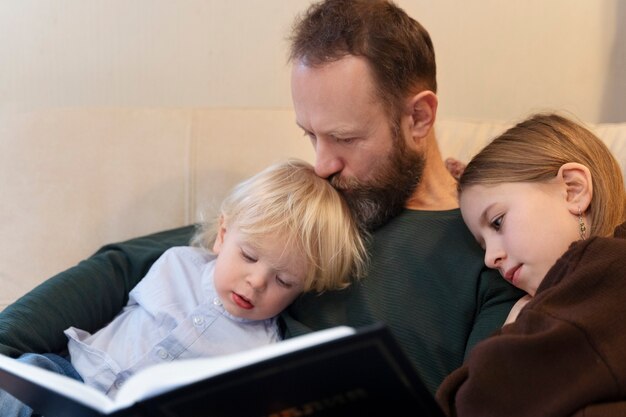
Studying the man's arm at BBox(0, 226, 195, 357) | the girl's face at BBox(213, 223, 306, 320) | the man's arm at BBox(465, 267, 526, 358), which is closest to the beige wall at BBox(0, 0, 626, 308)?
the man's arm at BBox(0, 226, 195, 357)

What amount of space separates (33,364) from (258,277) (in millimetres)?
401

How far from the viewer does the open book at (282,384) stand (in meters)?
0.79

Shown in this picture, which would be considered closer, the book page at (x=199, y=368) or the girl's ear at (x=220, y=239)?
the book page at (x=199, y=368)

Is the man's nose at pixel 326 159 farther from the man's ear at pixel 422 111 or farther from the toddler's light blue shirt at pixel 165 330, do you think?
the toddler's light blue shirt at pixel 165 330

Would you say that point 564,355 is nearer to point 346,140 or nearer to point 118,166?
point 346,140

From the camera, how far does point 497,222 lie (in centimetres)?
128

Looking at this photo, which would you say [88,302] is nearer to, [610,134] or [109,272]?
[109,272]

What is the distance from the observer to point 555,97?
2.17 metres

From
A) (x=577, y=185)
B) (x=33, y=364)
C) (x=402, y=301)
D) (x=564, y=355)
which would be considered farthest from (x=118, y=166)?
(x=564, y=355)

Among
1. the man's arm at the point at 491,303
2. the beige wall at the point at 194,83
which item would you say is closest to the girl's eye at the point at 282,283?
the man's arm at the point at 491,303

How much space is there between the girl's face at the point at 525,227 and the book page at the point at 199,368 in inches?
20.6

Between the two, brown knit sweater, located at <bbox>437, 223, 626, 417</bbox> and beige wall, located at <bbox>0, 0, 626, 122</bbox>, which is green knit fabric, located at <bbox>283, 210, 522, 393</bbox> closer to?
brown knit sweater, located at <bbox>437, 223, 626, 417</bbox>

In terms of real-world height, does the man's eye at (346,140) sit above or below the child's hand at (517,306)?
above

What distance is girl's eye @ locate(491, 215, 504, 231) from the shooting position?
1.26m
